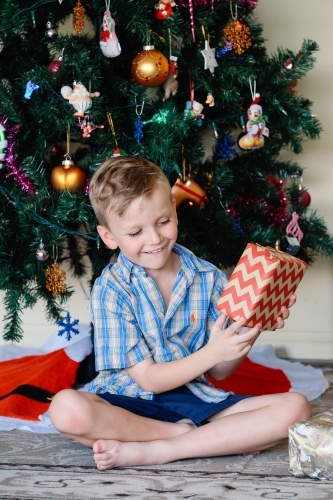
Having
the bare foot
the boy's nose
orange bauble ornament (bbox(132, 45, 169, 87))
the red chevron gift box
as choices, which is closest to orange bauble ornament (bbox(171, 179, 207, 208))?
orange bauble ornament (bbox(132, 45, 169, 87))

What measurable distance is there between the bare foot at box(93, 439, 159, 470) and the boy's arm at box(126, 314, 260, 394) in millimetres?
121

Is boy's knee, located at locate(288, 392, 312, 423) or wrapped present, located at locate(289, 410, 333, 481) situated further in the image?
boy's knee, located at locate(288, 392, 312, 423)

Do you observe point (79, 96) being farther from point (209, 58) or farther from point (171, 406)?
point (171, 406)

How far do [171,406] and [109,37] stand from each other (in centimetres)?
96

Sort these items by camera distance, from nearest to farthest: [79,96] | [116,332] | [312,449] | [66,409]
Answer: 1. [312,449]
2. [66,409]
3. [116,332]
4. [79,96]

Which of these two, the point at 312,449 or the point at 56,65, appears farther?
the point at 56,65

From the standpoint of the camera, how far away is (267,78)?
2.23 m

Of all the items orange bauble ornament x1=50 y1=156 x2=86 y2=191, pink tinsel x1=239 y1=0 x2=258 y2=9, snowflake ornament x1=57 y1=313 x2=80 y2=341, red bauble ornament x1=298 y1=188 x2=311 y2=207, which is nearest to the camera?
orange bauble ornament x1=50 y1=156 x2=86 y2=191

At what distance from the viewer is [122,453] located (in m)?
1.41

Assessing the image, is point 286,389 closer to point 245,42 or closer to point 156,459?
point 156,459

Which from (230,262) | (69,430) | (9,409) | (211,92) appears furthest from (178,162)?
(69,430)

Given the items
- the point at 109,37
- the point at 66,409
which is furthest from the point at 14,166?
the point at 66,409

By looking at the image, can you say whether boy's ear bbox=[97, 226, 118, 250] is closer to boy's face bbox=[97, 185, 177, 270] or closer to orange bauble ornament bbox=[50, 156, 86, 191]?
boy's face bbox=[97, 185, 177, 270]

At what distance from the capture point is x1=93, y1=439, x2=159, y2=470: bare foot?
140cm
